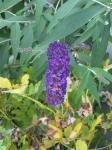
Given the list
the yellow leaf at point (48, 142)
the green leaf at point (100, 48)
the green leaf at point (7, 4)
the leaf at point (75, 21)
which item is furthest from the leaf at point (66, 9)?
the yellow leaf at point (48, 142)

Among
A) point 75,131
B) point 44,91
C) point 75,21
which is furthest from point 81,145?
point 75,21

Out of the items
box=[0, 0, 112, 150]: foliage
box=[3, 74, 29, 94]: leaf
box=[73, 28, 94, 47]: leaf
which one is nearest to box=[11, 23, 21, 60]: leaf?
box=[0, 0, 112, 150]: foliage

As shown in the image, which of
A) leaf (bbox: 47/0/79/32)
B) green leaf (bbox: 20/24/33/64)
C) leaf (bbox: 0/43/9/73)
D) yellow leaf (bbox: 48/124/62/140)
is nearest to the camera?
leaf (bbox: 47/0/79/32)

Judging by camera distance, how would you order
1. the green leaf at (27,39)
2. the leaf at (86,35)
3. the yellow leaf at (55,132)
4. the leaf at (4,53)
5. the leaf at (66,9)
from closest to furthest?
the leaf at (66,9) → the leaf at (86,35) → the yellow leaf at (55,132) → the green leaf at (27,39) → the leaf at (4,53)

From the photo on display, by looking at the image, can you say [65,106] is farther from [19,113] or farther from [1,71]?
[1,71]

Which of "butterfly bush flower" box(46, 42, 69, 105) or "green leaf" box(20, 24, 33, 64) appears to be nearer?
"butterfly bush flower" box(46, 42, 69, 105)

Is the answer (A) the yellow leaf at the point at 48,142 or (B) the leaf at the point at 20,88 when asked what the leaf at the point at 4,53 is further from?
(A) the yellow leaf at the point at 48,142

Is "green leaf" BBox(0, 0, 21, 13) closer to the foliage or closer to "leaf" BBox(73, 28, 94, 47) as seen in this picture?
the foliage
